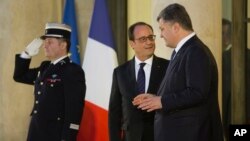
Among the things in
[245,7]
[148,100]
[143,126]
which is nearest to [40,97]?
[143,126]

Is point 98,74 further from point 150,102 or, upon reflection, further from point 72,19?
point 150,102

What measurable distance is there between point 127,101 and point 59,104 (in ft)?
1.68

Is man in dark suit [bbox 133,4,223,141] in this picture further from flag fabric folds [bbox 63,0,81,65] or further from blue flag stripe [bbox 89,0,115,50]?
flag fabric folds [bbox 63,0,81,65]

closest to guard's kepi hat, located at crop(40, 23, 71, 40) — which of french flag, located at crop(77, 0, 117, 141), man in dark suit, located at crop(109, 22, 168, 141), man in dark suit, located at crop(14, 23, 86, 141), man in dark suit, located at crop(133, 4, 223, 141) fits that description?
man in dark suit, located at crop(14, 23, 86, 141)

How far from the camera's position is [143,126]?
15.8 ft

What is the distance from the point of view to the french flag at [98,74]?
6.11 m

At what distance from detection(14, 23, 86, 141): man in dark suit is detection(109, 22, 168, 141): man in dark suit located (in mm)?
281

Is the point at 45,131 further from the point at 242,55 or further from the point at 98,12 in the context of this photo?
the point at 242,55

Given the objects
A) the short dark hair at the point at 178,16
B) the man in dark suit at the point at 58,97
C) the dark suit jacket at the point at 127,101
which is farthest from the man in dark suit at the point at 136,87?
the short dark hair at the point at 178,16

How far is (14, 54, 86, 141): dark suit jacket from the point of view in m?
Answer: 4.90

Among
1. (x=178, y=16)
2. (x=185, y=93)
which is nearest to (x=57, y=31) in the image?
(x=178, y=16)

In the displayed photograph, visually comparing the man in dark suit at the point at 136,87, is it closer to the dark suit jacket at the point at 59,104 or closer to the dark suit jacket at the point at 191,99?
the dark suit jacket at the point at 59,104

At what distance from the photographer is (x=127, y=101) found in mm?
4926

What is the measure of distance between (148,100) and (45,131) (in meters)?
1.19
